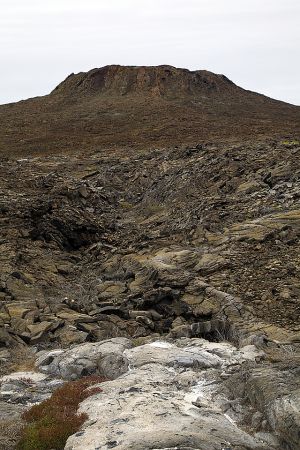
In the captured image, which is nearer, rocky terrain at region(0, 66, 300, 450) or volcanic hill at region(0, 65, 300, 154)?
rocky terrain at region(0, 66, 300, 450)

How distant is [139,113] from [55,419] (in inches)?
2383

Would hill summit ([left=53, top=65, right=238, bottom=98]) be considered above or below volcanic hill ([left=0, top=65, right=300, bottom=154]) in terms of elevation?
above

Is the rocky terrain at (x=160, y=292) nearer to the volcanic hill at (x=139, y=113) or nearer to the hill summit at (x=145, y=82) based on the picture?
the volcanic hill at (x=139, y=113)

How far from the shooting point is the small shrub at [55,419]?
32.1 ft

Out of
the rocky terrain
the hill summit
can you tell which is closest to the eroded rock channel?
the rocky terrain

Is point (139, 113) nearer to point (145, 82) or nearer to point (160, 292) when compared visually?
point (145, 82)

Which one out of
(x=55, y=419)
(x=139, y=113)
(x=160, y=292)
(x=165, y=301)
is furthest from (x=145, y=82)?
(x=55, y=419)

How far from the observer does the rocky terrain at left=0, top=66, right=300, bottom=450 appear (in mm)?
10555

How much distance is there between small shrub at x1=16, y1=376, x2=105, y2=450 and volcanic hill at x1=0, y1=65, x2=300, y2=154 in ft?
131

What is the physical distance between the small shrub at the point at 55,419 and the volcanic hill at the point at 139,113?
3984 cm

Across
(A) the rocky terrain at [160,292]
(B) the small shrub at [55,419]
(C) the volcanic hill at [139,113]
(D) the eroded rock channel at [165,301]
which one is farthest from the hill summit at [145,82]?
(B) the small shrub at [55,419]

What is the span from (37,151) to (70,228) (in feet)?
83.3

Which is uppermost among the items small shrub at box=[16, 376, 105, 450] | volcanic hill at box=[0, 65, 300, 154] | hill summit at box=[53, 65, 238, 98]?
hill summit at box=[53, 65, 238, 98]

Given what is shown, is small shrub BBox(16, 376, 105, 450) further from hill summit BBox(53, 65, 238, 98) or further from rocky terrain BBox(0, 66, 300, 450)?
hill summit BBox(53, 65, 238, 98)
